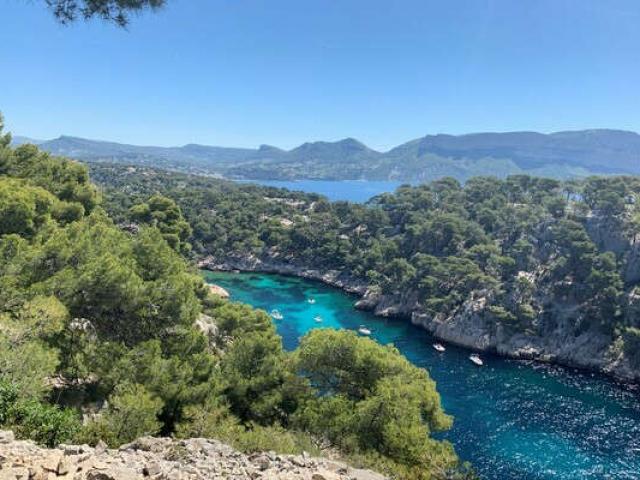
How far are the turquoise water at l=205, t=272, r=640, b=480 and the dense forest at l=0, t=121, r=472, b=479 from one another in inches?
545

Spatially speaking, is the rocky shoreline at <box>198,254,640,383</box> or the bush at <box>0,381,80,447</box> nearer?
the bush at <box>0,381,80,447</box>

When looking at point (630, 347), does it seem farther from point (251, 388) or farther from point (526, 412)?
point (251, 388)

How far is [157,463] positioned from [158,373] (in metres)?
7.74

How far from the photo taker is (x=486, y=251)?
2464 inches

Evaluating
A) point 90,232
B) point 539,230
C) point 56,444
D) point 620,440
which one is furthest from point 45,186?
point 539,230

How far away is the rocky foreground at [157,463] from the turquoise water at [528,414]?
21.3 meters

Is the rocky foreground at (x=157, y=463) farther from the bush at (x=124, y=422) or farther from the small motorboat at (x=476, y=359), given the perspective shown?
the small motorboat at (x=476, y=359)

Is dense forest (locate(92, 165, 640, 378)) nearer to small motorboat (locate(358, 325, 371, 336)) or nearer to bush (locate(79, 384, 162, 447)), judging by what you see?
small motorboat (locate(358, 325, 371, 336))

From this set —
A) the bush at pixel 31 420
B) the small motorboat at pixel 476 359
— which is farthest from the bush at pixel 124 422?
the small motorboat at pixel 476 359

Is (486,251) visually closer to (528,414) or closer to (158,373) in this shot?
(528,414)

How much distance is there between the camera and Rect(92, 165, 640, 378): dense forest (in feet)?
160

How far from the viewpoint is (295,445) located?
45.6 feet

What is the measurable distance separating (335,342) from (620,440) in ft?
82.8

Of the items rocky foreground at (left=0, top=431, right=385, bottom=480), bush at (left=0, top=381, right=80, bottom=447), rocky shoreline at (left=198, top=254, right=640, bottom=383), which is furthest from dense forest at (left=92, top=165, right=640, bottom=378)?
rocky foreground at (left=0, top=431, right=385, bottom=480)
